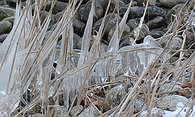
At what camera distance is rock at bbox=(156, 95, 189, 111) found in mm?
1365

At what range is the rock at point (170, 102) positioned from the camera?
4.48 feet

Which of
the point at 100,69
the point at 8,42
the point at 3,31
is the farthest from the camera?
the point at 3,31

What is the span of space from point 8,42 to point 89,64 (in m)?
0.27

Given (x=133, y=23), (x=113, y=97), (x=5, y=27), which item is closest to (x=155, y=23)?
(x=133, y=23)

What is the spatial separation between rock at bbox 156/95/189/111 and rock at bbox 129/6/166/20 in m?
2.55

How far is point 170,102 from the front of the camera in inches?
54.2

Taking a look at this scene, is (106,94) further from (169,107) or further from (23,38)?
(23,38)

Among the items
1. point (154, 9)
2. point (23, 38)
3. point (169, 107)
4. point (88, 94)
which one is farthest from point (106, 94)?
point (154, 9)

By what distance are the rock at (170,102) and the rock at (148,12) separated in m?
2.55

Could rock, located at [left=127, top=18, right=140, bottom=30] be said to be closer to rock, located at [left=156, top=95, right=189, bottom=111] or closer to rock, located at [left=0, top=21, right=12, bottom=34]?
rock, located at [left=0, top=21, right=12, bottom=34]

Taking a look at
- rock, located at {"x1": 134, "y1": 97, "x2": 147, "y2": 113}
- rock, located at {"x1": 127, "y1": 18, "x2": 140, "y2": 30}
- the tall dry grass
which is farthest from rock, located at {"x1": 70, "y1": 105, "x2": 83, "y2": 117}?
rock, located at {"x1": 127, "y1": 18, "x2": 140, "y2": 30}

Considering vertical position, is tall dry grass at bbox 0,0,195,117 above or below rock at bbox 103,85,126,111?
above

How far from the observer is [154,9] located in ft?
13.3

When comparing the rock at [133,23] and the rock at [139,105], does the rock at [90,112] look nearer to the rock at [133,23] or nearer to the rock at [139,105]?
the rock at [139,105]
